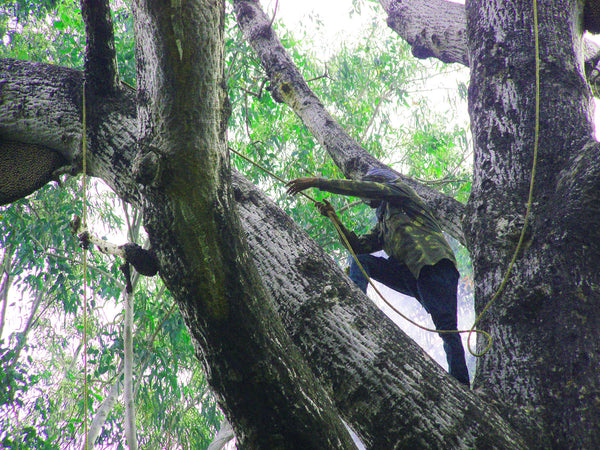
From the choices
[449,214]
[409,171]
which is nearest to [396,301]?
[409,171]

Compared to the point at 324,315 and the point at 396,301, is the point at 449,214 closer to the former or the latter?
the point at 324,315

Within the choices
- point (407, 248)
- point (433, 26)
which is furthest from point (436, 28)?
point (407, 248)

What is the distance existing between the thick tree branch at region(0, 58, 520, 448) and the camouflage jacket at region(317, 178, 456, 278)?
0.66 metres

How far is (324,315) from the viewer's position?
1.52 m

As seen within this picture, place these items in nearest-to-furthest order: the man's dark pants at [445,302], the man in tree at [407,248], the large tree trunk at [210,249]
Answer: the large tree trunk at [210,249] → the man's dark pants at [445,302] → the man in tree at [407,248]

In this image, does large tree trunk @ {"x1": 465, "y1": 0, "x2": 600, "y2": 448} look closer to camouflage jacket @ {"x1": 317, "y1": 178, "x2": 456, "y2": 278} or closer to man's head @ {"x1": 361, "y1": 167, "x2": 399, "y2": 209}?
camouflage jacket @ {"x1": 317, "y1": 178, "x2": 456, "y2": 278}

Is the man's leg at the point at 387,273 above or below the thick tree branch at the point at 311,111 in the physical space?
below

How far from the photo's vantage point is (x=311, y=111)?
3348mm

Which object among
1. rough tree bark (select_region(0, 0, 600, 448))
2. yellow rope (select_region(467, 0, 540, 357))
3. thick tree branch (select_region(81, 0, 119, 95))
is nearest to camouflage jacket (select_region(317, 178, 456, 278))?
rough tree bark (select_region(0, 0, 600, 448))

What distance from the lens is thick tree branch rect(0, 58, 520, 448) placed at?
53.4 inches

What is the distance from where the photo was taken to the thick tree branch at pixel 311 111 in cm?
259

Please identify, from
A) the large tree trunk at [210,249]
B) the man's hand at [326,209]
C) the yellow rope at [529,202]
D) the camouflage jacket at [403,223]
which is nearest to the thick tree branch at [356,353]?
the large tree trunk at [210,249]

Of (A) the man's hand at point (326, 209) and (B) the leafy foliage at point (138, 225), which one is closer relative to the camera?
(A) the man's hand at point (326, 209)

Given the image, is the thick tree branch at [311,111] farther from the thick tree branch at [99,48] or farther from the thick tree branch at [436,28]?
the thick tree branch at [99,48]
